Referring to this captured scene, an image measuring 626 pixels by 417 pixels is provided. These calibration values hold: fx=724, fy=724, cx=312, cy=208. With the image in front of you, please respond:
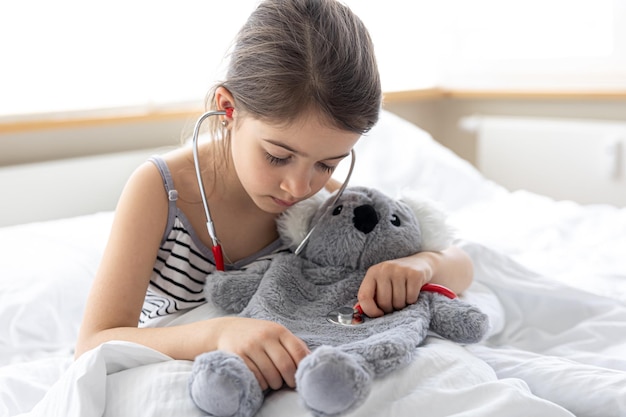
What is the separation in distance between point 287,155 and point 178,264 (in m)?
0.26

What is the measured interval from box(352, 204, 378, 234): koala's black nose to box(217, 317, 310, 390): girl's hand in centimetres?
25

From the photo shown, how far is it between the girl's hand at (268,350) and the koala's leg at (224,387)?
0.08ft

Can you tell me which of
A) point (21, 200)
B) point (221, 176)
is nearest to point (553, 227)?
point (221, 176)

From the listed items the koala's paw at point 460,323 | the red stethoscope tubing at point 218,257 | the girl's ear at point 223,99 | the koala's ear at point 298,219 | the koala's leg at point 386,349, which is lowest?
the koala's paw at point 460,323

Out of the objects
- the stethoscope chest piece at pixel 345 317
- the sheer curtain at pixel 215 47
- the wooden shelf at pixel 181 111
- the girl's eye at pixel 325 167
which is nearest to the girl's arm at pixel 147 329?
the stethoscope chest piece at pixel 345 317

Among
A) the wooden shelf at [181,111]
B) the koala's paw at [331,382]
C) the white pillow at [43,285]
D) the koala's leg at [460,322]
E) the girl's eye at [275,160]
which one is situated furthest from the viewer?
the wooden shelf at [181,111]

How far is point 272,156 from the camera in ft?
3.09

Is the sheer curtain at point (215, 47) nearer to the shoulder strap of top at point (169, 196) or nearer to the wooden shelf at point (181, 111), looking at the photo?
the wooden shelf at point (181, 111)

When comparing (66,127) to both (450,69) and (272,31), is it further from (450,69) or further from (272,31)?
(450,69)

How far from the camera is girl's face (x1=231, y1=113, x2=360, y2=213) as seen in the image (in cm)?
90

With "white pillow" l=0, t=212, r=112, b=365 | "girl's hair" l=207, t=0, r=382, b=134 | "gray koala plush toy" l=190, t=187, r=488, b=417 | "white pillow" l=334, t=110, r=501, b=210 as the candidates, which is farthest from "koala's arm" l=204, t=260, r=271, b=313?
"white pillow" l=334, t=110, r=501, b=210

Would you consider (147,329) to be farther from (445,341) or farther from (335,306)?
(445,341)

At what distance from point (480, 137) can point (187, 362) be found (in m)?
1.98

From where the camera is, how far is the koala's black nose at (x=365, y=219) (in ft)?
3.20
